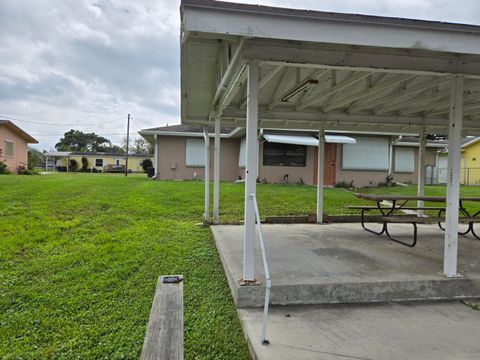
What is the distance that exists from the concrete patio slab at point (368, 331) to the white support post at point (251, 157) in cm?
52

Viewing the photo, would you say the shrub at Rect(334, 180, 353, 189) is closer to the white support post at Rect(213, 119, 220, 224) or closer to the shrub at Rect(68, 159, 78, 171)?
the white support post at Rect(213, 119, 220, 224)

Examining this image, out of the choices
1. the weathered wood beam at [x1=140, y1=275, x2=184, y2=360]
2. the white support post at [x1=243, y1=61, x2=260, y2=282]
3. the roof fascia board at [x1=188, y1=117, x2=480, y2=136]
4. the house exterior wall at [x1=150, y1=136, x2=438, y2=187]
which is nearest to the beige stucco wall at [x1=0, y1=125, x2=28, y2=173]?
the house exterior wall at [x1=150, y1=136, x2=438, y2=187]

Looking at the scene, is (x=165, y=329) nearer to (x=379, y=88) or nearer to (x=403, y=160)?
(x=379, y=88)

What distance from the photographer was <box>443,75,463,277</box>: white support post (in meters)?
3.21

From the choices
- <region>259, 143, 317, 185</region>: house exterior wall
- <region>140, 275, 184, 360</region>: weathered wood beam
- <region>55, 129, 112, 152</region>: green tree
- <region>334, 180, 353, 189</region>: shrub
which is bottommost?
<region>140, 275, 184, 360</region>: weathered wood beam

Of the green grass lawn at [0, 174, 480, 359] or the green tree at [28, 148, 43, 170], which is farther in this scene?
the green tree at [28, 148, 43, 170]

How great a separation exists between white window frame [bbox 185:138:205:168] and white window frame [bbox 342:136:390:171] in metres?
7.19

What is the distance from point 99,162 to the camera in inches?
1671

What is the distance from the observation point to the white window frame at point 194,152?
1561 centimetres

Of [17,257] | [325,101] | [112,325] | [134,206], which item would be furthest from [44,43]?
[112,325]

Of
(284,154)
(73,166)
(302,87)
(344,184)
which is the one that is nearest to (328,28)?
(302,87)

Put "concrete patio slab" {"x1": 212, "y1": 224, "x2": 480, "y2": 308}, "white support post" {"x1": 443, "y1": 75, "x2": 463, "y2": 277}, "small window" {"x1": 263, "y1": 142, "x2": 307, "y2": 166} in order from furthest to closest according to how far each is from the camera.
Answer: "small window" {"x1": 263, "y1": 142, "x2": 307, "y2": 166} < "white support post" {"x1": 443, "y1": 75, "x2": 463, "y2": 277} < "concrete patio slab" {"x1": 212, "y1": 224, "x2": 480, "y2": 308}

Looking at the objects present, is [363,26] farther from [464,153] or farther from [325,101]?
[464,153]

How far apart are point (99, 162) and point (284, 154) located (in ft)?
116
